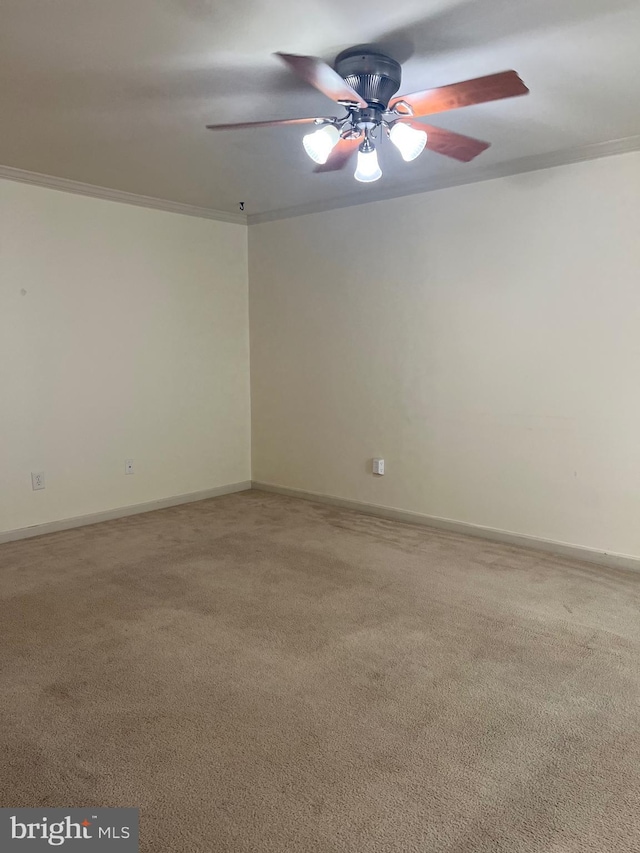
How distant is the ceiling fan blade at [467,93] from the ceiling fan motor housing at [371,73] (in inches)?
6.8

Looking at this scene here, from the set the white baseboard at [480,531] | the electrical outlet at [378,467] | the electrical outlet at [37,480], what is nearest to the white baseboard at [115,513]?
the electrical outlet at [37,480]

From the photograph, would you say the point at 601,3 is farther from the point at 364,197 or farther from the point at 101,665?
the point at 101,665

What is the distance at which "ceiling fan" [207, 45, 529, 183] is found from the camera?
218 cm

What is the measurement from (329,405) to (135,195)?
2.11 metres

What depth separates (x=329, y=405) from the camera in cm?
517

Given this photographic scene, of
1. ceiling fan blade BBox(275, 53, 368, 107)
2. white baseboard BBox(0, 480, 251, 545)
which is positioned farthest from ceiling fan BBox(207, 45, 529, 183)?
white baseboard BBox(0, 480, 251, 545)

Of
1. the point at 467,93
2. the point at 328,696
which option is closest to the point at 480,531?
the point at 328,696

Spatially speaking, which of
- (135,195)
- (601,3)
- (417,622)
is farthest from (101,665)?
(135,195)

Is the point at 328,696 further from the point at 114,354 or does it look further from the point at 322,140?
the point at 114,354

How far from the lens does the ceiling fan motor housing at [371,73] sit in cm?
248

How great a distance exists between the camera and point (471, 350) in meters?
4.29

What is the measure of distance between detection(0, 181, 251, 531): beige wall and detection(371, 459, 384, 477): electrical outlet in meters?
1.39

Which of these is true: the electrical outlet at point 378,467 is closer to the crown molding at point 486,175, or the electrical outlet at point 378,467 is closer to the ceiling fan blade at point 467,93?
the crown molding at point 486,175

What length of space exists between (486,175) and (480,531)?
7.50ft
